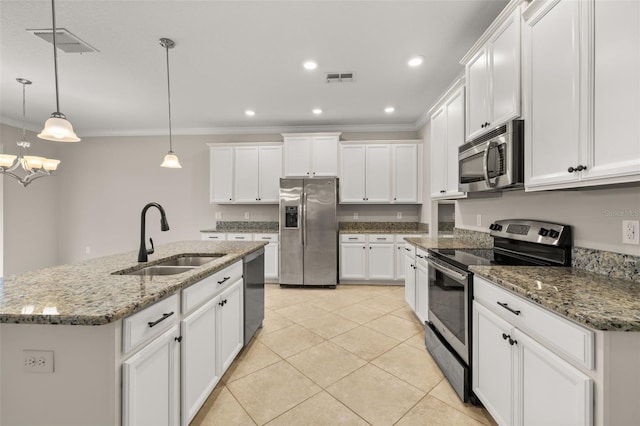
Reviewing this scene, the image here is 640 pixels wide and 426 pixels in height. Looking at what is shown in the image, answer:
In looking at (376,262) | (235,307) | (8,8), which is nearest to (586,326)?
(235,307)

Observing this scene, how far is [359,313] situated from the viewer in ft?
11.4

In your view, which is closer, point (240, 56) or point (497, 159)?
point (497, 159)

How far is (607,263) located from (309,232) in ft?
11.6

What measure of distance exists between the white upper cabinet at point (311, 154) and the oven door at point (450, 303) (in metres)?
2.79

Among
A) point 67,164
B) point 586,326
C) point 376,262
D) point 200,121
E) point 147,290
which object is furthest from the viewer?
point 67,164

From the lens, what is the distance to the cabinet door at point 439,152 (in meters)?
3.10

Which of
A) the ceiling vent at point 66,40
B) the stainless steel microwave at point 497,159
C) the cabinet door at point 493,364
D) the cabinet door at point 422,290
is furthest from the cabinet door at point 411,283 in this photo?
the ceiling vent at point 66,40

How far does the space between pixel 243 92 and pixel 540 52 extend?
3247 millimetres

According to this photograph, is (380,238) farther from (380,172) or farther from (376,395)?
(376,395)

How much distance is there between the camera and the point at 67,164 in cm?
565

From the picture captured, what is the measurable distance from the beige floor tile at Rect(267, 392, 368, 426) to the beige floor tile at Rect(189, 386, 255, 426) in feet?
0.66

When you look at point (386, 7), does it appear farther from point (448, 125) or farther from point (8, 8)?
point (8, 8)

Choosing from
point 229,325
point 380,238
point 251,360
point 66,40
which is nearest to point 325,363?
point 251,360

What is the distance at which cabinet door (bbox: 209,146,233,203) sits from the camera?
5109 mm
